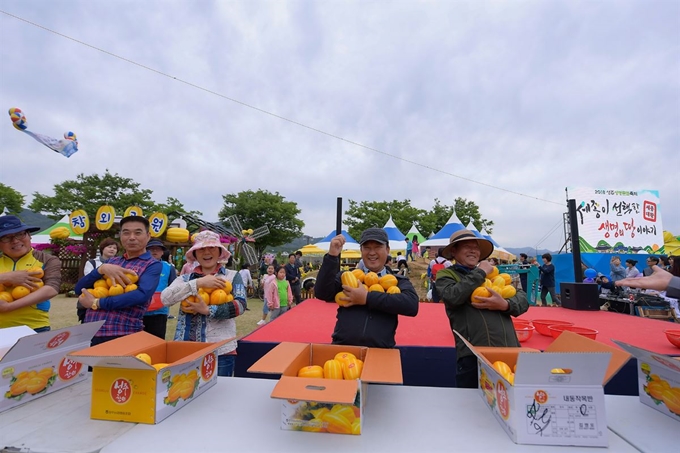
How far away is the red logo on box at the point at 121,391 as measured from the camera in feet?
3.74

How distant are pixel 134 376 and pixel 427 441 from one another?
3.37ft

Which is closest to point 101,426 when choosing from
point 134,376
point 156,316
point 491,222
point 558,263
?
point 134,376

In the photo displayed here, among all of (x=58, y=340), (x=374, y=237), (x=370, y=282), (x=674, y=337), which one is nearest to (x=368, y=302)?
(x=370, y=282)

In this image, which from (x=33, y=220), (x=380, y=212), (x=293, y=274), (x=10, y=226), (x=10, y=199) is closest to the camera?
(x=10, y=226)

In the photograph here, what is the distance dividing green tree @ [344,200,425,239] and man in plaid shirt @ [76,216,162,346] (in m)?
26.2

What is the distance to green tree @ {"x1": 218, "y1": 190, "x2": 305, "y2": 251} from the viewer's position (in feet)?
99.7

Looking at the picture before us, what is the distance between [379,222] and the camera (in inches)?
1091

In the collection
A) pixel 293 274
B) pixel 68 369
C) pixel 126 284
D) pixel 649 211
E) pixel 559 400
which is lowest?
pixel 293 274

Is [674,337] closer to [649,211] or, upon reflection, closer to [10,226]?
[10,226]

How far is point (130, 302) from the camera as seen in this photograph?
6.25 feet

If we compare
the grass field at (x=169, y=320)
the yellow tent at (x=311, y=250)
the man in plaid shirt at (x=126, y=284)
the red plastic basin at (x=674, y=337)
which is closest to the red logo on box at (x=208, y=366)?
the man in plaid shirt at (x=126, y=284)

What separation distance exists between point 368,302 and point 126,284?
145cm

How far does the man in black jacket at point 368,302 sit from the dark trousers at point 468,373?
0.43 meters

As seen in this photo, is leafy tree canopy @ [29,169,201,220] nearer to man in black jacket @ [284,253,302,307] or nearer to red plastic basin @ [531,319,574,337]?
man in black jacket @ [284,253,302,307]
